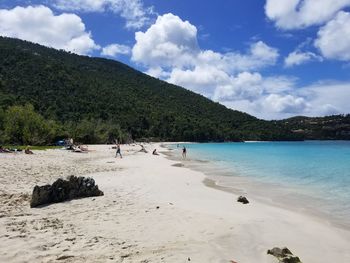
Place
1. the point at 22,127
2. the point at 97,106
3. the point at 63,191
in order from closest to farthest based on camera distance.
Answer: the point at 63,191 < the point at 22,127 < the point at 97,106

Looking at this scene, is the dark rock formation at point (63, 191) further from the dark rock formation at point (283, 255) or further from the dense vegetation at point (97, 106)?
the dense vegetation at point (97, 106)

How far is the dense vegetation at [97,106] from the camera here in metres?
66.0

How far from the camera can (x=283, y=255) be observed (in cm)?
679

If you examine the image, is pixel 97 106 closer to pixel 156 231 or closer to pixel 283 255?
pixel 156 231

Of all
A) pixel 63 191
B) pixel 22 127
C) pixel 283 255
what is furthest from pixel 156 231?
pixel 22 127

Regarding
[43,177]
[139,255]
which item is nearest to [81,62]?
[43,177]

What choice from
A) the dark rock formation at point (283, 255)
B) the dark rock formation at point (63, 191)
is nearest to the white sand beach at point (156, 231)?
the dark rock formation at point (283, 255)

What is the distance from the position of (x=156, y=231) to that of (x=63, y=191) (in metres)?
4.45

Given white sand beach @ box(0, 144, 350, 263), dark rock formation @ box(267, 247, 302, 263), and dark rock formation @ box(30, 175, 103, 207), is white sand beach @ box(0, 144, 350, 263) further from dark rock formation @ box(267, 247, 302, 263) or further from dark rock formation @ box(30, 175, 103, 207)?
dark rock formation @ box(30, 175, 103, 207)

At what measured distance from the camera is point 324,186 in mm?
19828

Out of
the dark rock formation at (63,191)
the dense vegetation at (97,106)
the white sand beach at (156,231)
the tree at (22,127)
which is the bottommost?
the white sand beach at (156,231)

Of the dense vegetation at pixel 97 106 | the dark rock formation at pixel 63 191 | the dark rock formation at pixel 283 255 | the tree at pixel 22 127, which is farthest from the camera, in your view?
the dense vegetation at pixel 97 106

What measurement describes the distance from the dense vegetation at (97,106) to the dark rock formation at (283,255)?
4934 centimetres

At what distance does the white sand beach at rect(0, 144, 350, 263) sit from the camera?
6.76 m
